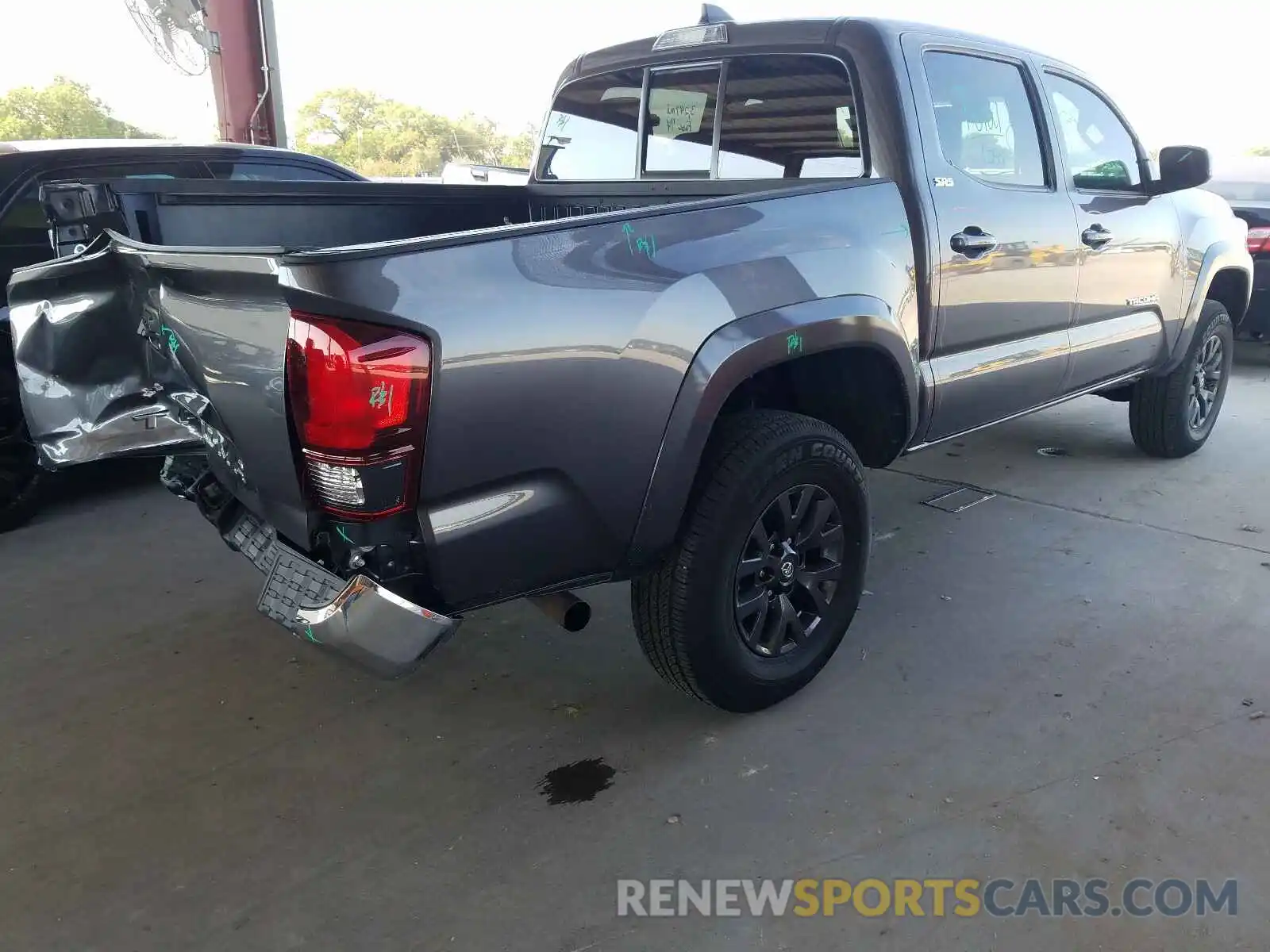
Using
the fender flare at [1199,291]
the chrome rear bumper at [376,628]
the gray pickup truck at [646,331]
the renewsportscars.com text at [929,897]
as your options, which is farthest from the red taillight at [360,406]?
the fender flare at [1199,291]

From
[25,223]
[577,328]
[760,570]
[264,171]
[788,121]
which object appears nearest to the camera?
[577,328]

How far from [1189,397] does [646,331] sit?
3.83m

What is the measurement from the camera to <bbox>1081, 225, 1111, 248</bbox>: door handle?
141 inches

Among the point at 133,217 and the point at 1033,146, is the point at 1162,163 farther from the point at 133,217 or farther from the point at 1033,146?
the point at 133,217

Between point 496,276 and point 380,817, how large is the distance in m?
1.36

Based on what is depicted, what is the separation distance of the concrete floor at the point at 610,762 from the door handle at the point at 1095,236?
3.91 feet

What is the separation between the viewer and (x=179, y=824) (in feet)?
7.64

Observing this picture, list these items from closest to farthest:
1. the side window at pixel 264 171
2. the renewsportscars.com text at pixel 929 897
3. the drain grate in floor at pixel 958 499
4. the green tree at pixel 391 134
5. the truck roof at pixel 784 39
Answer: the renewsportscars.com text at pixel 929 897 < the truck roof at pixel 784 39 < the drain grate in floor at pixel 958 499 < the side window at pixel 264 171 < the green tree at pixel 391 134

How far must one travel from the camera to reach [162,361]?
8.07 ft

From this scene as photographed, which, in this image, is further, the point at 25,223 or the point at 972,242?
the point at 25,223

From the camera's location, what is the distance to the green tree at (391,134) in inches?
1939

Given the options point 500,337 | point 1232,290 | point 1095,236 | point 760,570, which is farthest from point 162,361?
point 1232,290

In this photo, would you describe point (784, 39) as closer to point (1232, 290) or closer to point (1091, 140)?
point (1091, 140)

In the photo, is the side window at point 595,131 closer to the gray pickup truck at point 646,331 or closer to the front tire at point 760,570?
the gray pickup truck at point 646,331
